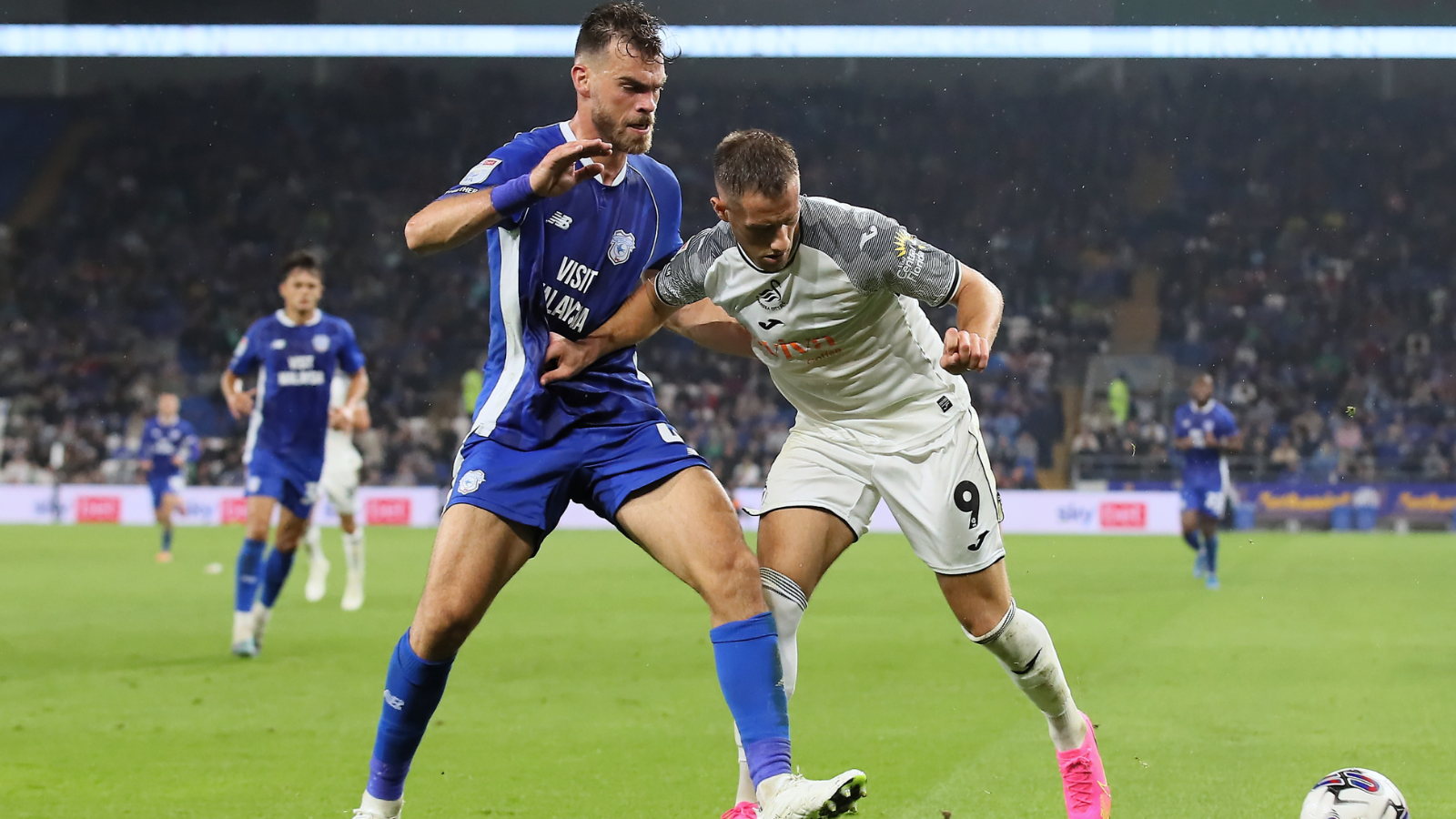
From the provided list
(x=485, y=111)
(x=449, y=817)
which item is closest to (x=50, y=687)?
(x=449, y=817)

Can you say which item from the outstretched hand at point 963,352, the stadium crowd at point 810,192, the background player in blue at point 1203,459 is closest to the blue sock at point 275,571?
the outstretched hand at point 963,352

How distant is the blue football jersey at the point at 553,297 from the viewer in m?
4.02

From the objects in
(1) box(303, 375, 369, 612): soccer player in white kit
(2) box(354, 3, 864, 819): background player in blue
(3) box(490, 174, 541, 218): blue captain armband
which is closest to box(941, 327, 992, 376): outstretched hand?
(2) box(354, 3, 864, 819): background player in blue

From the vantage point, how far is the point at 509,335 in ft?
13.4

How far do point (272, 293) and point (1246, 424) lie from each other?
18.3m

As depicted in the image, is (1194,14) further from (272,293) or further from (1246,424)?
(272,293)

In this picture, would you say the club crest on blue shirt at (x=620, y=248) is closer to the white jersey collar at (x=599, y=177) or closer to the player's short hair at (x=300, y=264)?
the white jersey collar at (x=599, y=177)

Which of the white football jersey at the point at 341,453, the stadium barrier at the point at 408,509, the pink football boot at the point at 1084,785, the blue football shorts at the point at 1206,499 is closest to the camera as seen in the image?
the pink football boot at the point at 1084,785

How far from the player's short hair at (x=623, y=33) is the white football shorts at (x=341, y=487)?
316 inches

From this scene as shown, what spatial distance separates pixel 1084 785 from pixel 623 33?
259 cm

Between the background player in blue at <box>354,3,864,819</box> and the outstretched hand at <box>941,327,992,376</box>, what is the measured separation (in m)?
0.75

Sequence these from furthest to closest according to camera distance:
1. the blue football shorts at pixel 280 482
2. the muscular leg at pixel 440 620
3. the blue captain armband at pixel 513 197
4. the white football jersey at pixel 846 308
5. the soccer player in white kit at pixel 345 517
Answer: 1. the soccer player in white kit at pixel 345 517
2. the blue football shorts at pixel 280 482
3. the white football jersey at pixel 846 308
4. the muscular leg at pixel 440 620
5. the blue captain armband at pixel 513 197

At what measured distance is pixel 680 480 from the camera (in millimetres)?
3967

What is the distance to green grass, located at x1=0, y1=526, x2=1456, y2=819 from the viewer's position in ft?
16.4
